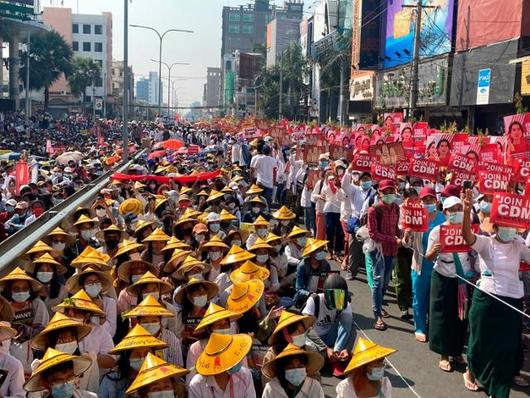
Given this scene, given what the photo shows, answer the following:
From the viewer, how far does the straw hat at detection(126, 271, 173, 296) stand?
5.98 m

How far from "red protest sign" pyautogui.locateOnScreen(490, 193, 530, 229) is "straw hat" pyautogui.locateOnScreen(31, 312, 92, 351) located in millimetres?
3466

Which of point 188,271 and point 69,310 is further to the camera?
point 188,271

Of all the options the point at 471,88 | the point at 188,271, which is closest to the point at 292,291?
the point at 188,271

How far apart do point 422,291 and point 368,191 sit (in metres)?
3.10

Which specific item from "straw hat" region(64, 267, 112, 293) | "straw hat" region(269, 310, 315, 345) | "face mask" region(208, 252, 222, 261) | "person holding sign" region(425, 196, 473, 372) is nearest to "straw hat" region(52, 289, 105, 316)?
"straw hat" region(64, 267, 112, 293)

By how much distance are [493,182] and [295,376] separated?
4.23 metres

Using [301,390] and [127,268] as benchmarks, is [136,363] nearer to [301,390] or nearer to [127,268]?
[301,390]

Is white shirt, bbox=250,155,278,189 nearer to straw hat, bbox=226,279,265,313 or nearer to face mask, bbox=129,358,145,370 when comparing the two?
straw hat, bbox=226,279,265,313

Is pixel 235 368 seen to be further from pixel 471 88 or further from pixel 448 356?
pixel 471 88

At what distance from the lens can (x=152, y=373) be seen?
401 centimetres

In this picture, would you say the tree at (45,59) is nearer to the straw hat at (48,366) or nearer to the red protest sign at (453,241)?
the red protest sign at (453,241)

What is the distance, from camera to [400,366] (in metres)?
6.69

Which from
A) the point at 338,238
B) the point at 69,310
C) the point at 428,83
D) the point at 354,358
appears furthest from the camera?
the point at 428,83

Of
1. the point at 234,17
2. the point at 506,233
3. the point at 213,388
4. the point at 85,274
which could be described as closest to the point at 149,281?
the point at 85,274
